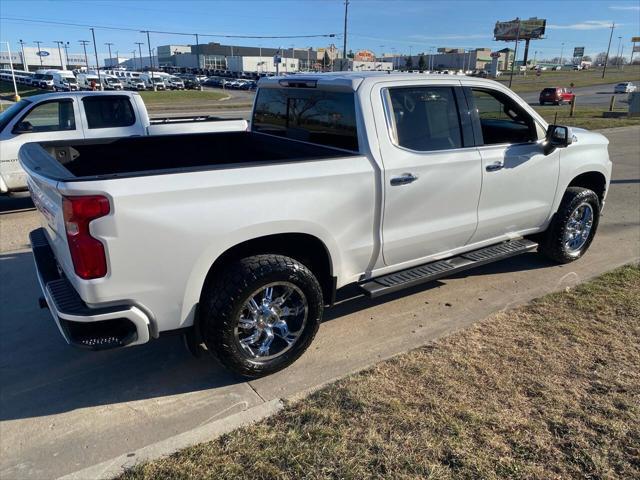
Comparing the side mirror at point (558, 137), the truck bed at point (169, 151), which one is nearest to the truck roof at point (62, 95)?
the truck bed at point (169, 151)

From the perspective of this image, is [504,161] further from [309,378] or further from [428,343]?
[309,378]

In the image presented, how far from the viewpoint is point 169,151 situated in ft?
15.3

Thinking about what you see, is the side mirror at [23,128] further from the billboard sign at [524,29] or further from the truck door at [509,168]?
the billboard sign at [524,29]

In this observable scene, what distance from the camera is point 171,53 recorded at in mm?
146500

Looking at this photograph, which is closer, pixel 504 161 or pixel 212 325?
pixel 212 325

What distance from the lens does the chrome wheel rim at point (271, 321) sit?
324 centimetres

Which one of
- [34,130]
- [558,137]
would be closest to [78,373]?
[558,137]

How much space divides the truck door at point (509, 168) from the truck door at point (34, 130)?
18.8 ft

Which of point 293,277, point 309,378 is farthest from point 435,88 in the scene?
point 309,378

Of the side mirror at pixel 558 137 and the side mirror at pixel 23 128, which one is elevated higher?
the side mirror at pixel 558 137

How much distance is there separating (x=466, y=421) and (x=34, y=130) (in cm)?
760

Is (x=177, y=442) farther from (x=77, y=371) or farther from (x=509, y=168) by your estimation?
(x=509, y=168)

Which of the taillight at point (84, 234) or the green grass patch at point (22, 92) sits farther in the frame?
the green grass patch at point (22, 92)

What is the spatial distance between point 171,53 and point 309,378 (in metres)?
159
